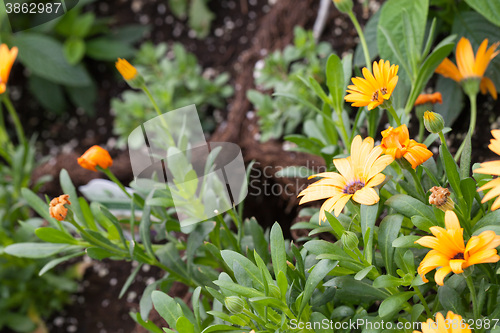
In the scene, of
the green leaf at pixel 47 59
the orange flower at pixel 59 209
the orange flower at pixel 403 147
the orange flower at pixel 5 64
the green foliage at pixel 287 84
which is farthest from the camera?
the green leaf at pixel 47 59

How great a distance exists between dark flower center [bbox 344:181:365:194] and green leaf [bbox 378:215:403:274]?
0.07m

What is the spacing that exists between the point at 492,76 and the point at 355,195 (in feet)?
2.14

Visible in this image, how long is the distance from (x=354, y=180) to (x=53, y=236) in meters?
0.53

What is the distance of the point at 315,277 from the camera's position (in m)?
0.66

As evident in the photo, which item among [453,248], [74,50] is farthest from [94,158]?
[74,50]

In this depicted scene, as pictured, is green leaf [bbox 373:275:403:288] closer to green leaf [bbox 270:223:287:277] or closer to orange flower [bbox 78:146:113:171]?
green leaf [bbox 270:223:287:277]

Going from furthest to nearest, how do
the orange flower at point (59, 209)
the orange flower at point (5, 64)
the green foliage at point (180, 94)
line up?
the green foliage at point (180, 94) → the orange flower at point (5, 64) → the orange flower at point (59, 209)

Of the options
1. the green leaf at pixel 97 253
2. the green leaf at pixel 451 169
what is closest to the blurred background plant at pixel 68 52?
the green leaf at pixel 97 253

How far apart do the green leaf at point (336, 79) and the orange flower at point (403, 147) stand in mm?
263

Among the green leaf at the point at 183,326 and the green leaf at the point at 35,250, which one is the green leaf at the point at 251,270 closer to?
the green leaf at the point at 183,326

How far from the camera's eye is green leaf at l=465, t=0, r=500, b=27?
977 millimetres

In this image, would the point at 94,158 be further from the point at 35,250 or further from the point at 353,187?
the point at 353,187

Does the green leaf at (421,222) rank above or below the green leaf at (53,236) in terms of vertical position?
above

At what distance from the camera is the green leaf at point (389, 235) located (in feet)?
2.22
